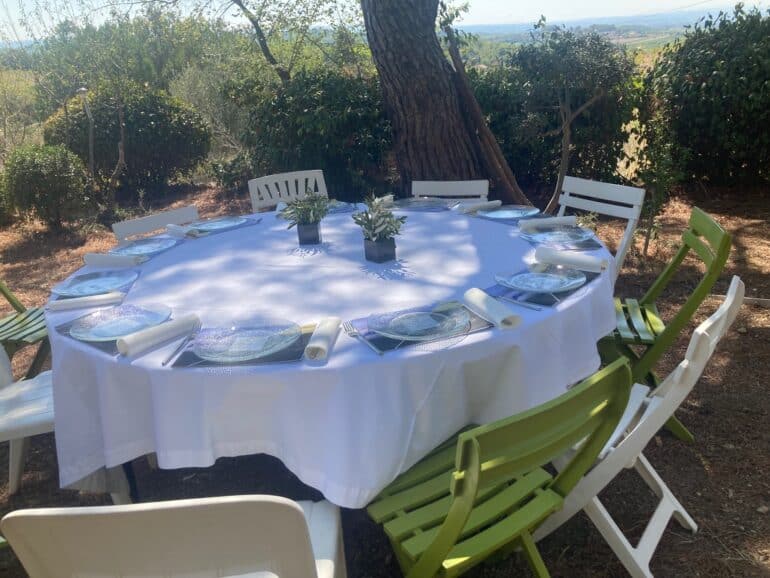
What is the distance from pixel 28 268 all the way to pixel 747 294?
6337 millimetres

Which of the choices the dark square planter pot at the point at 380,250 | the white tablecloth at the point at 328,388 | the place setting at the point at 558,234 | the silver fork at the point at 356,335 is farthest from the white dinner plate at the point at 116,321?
the place setting at the point at 558,234

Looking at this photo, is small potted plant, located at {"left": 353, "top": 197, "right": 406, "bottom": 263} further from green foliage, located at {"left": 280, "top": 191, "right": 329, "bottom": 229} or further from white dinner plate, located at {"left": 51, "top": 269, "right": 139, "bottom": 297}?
white dinner plate, located at {"left": 51, "top": 269, "right": 139, "bottom": 297}

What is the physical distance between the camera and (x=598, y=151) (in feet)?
21.5

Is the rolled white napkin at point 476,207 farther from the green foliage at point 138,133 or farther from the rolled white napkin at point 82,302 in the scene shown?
the green foliage at point 138,133

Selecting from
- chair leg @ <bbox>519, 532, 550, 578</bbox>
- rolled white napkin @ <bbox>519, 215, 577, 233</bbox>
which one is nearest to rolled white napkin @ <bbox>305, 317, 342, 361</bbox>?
chair leg @ <bbox>519, 532, 550, 578</bbox>

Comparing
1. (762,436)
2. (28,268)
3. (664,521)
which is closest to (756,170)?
(762,436)

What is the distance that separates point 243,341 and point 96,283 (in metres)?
1.02

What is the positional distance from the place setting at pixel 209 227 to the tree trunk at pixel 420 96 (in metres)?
2.16

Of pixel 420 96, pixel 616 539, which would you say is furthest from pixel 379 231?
pixel 420 96

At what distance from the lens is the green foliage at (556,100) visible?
18.6 feet

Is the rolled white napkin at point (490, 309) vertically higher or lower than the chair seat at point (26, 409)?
higher

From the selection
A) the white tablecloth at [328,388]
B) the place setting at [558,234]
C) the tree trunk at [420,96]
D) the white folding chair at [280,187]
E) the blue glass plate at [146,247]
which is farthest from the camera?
the tree trunk at [420,96]

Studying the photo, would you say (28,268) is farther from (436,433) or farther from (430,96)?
(436,433)

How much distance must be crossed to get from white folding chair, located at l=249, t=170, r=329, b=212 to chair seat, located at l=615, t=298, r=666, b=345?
7.49 ft
